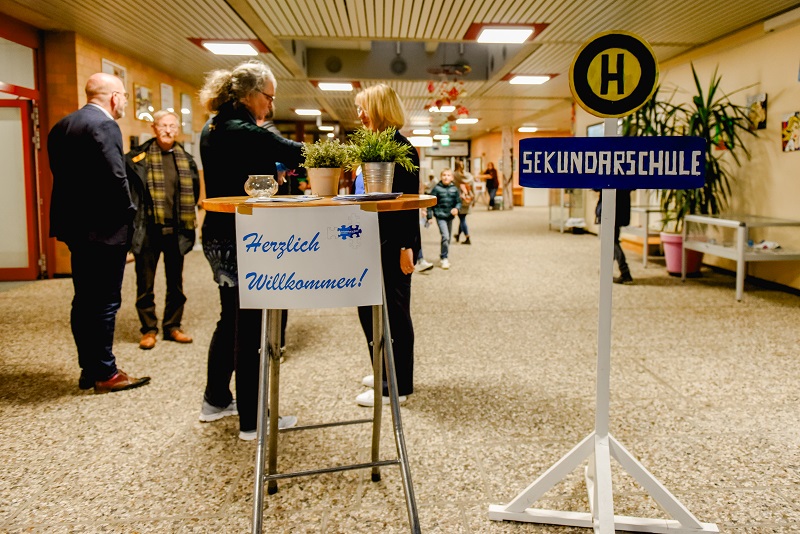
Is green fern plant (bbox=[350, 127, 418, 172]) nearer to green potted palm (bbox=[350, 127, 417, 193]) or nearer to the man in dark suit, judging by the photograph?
green potted palm (bbox=[350, 127, 417, 193])

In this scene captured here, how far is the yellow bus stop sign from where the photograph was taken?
1591 millimetres

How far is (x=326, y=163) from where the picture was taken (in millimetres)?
1924

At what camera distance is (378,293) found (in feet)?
5.57

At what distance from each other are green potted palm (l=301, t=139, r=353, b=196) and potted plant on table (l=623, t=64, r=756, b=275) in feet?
15.9

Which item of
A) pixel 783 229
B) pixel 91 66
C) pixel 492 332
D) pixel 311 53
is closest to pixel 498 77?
pixel 311 53

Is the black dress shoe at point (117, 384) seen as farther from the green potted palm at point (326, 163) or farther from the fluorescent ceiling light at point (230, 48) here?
the fluorescent ceiling light at point (230, 48)

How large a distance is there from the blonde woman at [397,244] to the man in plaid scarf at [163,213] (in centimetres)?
170

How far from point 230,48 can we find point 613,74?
272 inches

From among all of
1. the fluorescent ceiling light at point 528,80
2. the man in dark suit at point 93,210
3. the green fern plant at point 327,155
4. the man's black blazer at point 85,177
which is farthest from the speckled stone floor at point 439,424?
the fluorescent ceiling light at point 528,80

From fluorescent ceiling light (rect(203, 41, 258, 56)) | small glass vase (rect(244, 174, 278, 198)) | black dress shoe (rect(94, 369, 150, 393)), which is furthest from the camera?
fluorescent ceiling light (rect(203, 41, 258, 56))

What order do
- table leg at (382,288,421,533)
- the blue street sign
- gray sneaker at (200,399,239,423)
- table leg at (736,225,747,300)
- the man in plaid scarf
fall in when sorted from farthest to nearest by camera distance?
table leg at (736,225,747,300) → the man in plaid scarf → gray sneaker at (200,399,239,423) → table leg at (382,288,421,533) → the blue street sign

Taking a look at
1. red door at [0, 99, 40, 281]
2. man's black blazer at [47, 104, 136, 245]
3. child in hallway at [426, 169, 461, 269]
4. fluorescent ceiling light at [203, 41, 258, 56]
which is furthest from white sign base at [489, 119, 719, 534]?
fluorescent ceiling light at [203, 41, 258, 56]

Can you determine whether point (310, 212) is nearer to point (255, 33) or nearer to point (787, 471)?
point (787, 471)

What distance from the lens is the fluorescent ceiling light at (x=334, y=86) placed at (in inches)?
401
